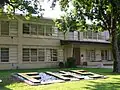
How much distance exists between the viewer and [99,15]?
25.0 meters

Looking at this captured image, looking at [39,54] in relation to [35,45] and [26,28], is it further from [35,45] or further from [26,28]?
[26,28]

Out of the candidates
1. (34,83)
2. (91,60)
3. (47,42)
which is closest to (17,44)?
(47,42)

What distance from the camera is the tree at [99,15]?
79.8 feet

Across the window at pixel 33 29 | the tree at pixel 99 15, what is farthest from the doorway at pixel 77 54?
the tree at pixel 99 15

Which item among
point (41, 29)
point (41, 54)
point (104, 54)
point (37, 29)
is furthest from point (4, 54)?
point (104, 54)

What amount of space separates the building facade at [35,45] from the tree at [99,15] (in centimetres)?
651

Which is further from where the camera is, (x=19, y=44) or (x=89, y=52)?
(x=89, y=52)

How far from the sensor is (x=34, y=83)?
15133 mm

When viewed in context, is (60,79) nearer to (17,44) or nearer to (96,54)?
(17,44)

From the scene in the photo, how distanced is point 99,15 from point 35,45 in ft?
39.1

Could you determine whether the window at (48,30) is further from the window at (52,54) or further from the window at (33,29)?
the window at (52,54)

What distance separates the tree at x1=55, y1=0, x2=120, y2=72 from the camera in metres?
24.3

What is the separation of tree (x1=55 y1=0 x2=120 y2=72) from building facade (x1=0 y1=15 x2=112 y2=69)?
6.51 meters

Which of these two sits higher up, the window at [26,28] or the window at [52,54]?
the window at [26,28]
